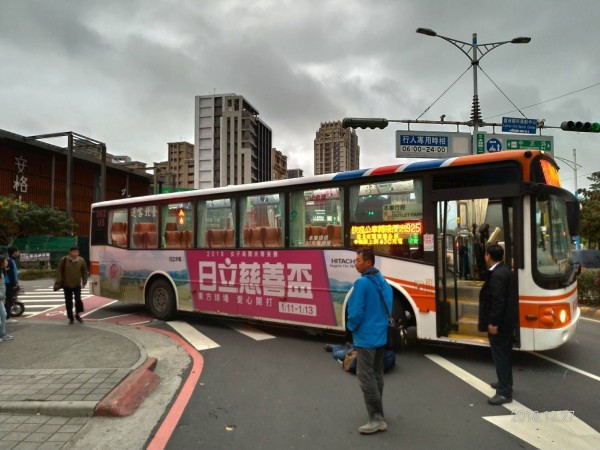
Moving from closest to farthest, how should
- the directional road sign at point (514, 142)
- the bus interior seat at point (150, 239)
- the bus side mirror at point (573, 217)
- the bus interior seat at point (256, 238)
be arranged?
the bus side mirror at point (573, 217) < the bus interior seat at point (256, 238) < the bus interior seat at point (150, 239) < the directional road sign at point (514, 142)

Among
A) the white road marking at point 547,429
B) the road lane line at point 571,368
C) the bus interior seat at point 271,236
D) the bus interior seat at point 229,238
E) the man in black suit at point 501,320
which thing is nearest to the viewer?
the white road marking at point 547,429

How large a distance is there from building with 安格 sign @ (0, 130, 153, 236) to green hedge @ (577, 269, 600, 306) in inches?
1174

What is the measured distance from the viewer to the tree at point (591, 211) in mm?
23216

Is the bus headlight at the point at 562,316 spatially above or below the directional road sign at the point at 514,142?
below

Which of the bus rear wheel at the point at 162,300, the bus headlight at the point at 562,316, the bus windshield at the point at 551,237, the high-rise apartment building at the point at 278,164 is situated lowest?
the bus rear wheel at the point at 162,300

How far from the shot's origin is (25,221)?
28812 mm

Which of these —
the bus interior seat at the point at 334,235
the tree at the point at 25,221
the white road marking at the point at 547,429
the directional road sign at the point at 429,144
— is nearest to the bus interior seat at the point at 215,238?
the bus interior seat at the point at 334,235

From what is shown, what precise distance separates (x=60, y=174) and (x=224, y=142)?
26.5m

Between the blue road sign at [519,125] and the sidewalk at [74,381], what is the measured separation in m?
16.8

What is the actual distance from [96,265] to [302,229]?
647 cm

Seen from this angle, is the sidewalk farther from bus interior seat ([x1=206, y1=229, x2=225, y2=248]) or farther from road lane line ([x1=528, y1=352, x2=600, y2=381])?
road lane line ([x1=528, y1=352, x2=600, y2=381])

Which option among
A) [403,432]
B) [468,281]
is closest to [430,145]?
[468,281]

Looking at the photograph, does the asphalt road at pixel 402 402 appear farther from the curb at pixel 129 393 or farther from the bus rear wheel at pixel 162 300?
the bus rear wheel at pixel 162 300

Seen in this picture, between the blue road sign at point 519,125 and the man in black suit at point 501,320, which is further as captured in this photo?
the blue road sign at point 519,125
